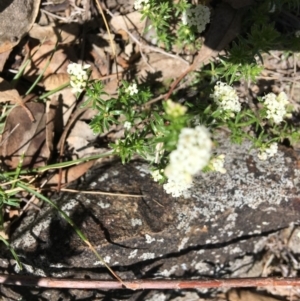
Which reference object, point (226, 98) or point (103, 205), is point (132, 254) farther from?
point (226, 98)

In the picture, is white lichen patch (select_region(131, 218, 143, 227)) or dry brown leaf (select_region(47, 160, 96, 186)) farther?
dry brown leaf (select_region(47, 160, 96, 186))

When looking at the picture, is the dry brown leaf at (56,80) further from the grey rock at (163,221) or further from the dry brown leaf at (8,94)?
the grey rock at (163,221)

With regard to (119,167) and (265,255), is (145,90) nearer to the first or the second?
(119,167)

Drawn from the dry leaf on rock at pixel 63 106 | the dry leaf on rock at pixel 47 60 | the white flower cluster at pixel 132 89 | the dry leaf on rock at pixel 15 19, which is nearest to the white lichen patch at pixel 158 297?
the dry leaf on rock at pixel 63 106

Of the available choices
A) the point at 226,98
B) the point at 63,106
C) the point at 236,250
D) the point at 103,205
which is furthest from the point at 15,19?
the point at 236,250

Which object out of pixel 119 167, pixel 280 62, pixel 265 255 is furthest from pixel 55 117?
pixel 265 255

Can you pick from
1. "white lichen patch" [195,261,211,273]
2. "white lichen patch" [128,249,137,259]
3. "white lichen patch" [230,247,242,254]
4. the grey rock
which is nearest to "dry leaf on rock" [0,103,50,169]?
the grey rock

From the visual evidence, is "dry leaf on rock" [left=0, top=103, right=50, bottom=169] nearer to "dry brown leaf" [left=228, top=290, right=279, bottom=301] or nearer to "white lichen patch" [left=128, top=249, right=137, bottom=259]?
"white lichen patch" [left=128, top=249, right=137, bottom=259]
